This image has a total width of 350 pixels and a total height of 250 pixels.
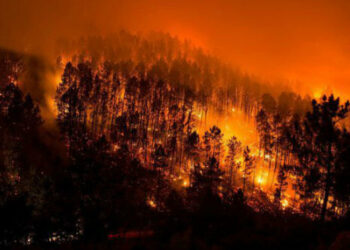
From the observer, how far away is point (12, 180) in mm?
38281

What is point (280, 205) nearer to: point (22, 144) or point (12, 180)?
point (12, 180)

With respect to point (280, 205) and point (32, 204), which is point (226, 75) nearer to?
point (280, 205)

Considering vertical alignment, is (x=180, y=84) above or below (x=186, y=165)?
above

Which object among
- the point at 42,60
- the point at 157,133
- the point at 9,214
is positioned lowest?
the point at 9,214

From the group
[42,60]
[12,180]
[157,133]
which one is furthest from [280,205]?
[42,60]

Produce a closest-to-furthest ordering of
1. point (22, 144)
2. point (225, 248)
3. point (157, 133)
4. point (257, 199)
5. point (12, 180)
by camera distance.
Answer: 1. point (225, 248)
2. point (12, 180)
3. point (22, 144)
4. point (257, 199)
5. point (157, 133)

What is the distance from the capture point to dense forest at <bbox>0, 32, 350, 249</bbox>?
1916 cm

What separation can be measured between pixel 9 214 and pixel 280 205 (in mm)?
44418

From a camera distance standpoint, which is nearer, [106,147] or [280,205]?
[106,147]

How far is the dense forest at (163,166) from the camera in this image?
19.2 metres

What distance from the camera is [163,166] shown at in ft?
155

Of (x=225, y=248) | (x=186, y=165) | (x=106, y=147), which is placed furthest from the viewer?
(x=186, y=165)

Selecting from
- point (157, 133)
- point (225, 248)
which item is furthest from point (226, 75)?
point (225, 248)

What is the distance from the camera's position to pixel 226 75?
372 feet
